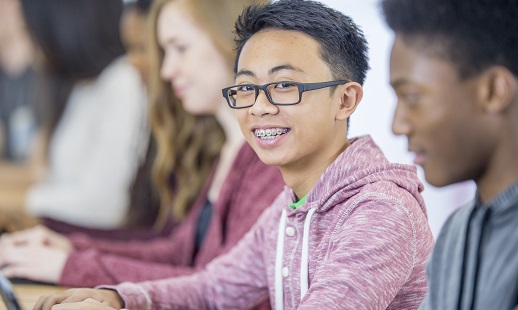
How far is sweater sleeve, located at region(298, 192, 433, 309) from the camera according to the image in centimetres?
61

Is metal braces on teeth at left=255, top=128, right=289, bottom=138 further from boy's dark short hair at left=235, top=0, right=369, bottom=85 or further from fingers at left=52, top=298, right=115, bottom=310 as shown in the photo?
fingers at left=52, top=298, right=115, bottom=310

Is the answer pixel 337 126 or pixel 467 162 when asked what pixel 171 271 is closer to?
pixel 337 126

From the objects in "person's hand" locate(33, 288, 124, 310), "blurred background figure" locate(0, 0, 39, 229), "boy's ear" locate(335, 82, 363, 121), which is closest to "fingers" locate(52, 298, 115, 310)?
"person's hand" locate(33, 288, 124, 310)

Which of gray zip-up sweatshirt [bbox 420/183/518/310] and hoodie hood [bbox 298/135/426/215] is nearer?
gray zip-up sweatshirt [bbox 420/183/518/310]

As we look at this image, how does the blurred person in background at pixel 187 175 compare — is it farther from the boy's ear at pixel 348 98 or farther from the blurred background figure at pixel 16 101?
the blurred background figure at pixel 16 101

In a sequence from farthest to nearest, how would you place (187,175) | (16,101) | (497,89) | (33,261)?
(16,101) < (187,175) < (33,261) < (497,89)

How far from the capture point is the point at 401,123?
562 millimetres

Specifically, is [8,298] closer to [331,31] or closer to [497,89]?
[331,31]

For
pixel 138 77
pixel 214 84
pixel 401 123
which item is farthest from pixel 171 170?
pixel 401 123

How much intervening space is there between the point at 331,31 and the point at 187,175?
665 mm

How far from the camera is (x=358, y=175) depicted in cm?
66

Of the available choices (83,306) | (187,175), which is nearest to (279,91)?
(83,306)

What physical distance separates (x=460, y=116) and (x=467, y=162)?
3 cm

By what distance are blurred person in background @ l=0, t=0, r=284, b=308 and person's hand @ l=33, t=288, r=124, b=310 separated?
6.2 inches
